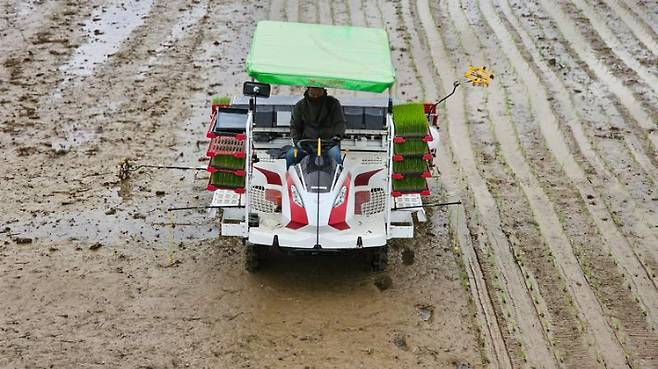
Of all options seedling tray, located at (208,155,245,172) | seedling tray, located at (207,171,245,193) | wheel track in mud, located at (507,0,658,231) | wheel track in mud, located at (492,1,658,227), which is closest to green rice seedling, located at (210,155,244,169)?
seedling tray, located at (208,155,245,172)

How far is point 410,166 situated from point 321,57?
170 centimetres

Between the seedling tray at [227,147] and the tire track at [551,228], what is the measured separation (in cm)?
361

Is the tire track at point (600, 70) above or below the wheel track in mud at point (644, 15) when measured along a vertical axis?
above

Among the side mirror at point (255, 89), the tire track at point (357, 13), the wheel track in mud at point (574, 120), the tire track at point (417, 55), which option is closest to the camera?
the side mirror at point (255, 89)

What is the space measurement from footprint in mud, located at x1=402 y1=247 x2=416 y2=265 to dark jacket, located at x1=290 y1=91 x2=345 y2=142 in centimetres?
150

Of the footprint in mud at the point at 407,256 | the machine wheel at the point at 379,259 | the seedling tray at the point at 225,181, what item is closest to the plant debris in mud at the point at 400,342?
the machine wheel at the point at 379,259

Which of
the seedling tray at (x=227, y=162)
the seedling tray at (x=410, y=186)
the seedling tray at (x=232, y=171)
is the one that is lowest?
the seedling tray at (x=410, y=186)

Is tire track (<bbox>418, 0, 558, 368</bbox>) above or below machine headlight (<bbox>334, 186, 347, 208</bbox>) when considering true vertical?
below

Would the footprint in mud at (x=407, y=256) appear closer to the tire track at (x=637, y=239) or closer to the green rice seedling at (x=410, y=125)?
the green rice seedling at (x=410, y=125)

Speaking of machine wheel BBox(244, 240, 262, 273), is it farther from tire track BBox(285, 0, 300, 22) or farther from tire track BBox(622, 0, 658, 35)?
tire track BBox(622, 0, 658, 35)

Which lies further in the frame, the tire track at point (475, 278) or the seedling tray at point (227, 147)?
the seedling tray at point (227, 147)

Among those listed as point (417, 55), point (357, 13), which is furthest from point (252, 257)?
point (357, 13)

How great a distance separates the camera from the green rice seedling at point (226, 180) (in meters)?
8.08

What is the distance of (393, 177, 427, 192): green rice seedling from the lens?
8.23 metres
